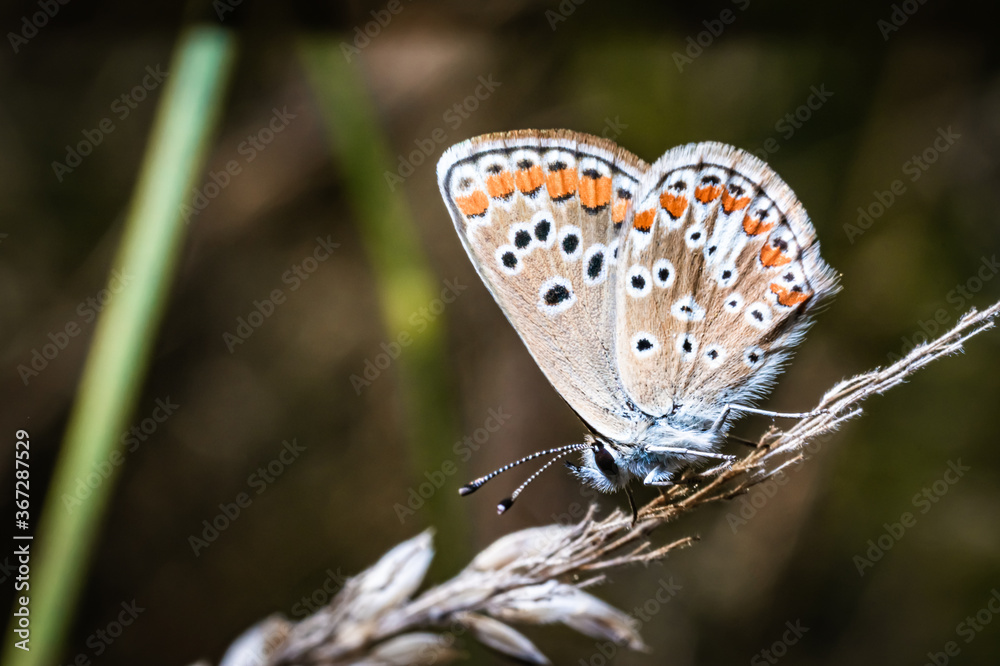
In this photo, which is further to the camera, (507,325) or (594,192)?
(507,325)

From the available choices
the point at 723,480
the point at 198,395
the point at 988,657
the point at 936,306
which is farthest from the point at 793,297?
the point at 198,395

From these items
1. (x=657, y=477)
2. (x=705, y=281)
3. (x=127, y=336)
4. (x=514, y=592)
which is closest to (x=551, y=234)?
(x=705, y=281)

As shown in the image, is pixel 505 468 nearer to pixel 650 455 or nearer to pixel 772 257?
pixel 650 455

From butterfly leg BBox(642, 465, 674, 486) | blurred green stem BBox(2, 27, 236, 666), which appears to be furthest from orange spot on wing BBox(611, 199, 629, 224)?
blurred green stem BBox(2, 27, 236, 666)

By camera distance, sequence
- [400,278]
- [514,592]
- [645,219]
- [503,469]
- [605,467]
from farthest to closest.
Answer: [400,278]
[645,219]
[605,467]
[503,469]
[514,592]

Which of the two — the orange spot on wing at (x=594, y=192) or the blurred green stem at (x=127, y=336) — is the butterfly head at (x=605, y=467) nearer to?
the orange spot on wing at (x=594, y=192)

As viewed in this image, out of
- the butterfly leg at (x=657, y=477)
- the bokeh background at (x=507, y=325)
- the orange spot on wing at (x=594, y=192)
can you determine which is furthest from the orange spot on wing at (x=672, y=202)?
the bokeh background at (x=507, y=325)

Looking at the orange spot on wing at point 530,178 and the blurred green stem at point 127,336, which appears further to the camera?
the orange spot on wing at point 530,178
